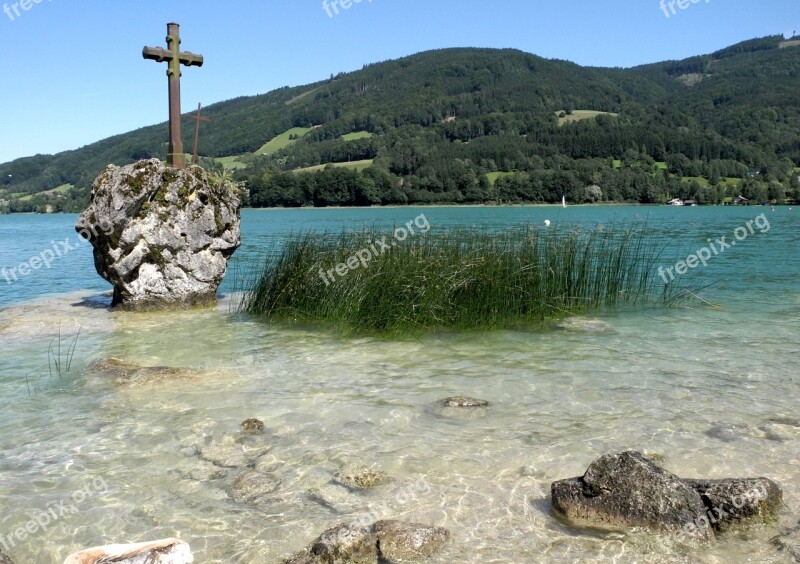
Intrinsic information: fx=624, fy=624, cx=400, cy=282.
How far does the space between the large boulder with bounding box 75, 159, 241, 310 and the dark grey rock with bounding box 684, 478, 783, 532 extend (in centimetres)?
1002

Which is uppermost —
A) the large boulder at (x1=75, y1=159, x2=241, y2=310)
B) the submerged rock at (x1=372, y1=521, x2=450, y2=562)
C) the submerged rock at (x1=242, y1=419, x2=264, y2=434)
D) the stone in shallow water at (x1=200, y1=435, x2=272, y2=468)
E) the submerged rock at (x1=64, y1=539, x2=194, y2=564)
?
the large boulder at (x1=75, y1=159, x2=241, y2=310)

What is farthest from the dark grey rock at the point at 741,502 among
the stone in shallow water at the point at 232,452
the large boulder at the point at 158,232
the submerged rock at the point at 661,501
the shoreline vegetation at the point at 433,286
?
the large boulder at the point at 158,232

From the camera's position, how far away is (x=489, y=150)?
404 ft

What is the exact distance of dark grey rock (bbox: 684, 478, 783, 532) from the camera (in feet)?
12.8

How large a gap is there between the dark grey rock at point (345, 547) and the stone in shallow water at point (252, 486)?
2.84ft

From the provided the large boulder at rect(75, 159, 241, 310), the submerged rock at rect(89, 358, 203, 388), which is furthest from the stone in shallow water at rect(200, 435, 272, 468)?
the large boulder at rect(75, 159, 241, 310)

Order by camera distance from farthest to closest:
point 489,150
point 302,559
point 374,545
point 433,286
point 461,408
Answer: point 489,150 < point 433,286 < point 461,408 < point 374,545 < point 302,559

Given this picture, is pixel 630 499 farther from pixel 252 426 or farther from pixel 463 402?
pixel 252 426

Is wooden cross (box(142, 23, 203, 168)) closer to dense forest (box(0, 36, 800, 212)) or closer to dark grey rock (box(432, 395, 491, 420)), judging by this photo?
dark grey rock (box(432, 395, 491, 420))

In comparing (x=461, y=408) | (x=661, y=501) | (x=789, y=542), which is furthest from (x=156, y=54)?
(x=789, y=542)

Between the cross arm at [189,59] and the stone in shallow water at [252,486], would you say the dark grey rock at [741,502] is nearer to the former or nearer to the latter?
the stone in shallow water at [252,486]

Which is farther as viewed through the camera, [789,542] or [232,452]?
[232,452]

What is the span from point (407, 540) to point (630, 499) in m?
1.44

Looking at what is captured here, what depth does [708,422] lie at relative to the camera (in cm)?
584
